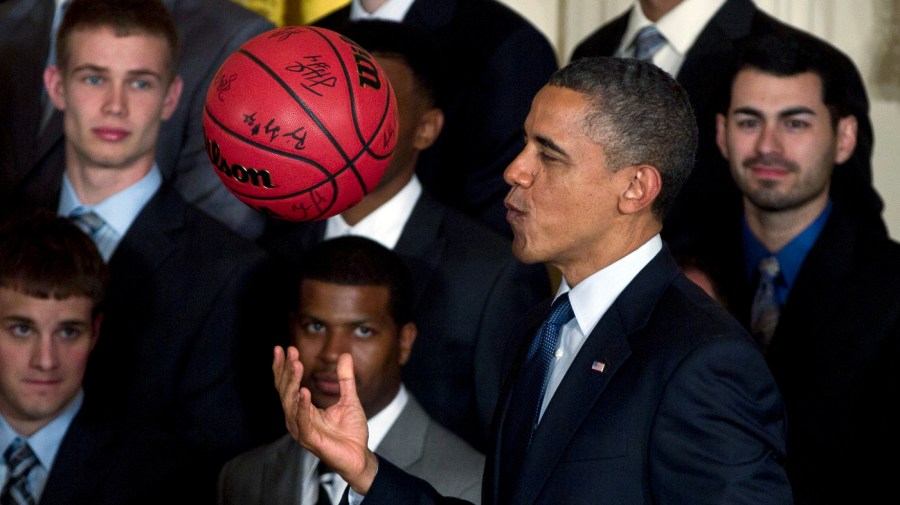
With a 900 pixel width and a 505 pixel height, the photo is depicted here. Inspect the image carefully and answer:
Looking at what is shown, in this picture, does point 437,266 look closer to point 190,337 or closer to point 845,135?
point 190,337

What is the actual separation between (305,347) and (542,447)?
1283 mm

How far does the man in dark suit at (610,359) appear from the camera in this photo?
6.51 feet

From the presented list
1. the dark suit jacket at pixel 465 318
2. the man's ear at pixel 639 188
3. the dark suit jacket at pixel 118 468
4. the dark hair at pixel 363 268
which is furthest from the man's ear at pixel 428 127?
the man's ear at pixel 639 188

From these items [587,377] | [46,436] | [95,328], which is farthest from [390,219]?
[587,377]

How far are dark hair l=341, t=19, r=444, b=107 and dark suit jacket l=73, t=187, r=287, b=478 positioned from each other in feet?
1.94

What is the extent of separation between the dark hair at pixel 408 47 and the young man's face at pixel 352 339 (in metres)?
0.66

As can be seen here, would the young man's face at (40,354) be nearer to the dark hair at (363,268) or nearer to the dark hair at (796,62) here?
the dark hair at (363,268)

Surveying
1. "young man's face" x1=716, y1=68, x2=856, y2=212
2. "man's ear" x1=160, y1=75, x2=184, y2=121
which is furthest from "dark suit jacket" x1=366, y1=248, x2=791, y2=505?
"man's ear" x1=160, y1=75, x2=184, y2=121

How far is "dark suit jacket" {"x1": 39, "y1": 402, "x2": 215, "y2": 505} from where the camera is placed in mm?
3246

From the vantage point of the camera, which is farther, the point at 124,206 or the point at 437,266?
the point at 124,206

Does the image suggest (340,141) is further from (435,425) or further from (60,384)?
(60,384)

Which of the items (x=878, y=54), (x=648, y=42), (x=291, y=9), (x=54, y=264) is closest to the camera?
(x=54, y=264)

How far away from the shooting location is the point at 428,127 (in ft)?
12.2

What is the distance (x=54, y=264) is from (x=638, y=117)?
1.70 metres
